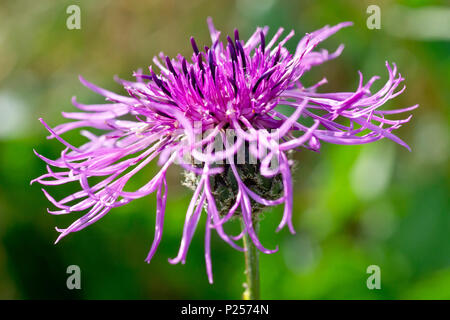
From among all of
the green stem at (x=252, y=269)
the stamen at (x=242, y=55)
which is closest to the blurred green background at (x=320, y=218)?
the green stem at (x=252, y=269)

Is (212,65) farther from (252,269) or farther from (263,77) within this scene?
(252,269)

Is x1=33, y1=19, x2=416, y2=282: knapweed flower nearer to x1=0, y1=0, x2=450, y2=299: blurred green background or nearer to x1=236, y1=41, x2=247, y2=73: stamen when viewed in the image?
x1=236, y1=41, x2=247, y2=73: stamen

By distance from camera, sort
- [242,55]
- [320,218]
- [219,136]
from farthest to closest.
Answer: [320,218] < [242,55] < [219,136]

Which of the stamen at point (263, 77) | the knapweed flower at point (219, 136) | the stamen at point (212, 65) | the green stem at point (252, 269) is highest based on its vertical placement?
the stamen at point (212, 65)

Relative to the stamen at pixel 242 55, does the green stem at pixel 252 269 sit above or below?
below

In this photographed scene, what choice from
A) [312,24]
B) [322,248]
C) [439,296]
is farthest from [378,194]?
[312,24]

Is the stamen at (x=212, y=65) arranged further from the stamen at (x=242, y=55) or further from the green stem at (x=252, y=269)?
the green stem at (x=252, y=269)

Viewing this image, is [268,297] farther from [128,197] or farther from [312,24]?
[312,24]

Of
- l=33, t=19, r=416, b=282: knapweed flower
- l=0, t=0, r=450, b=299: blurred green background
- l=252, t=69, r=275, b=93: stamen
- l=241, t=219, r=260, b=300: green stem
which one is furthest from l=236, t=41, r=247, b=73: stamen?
l=0, t=0, r=450, b=299: blurred green background

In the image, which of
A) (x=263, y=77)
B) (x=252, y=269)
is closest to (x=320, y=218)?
(x=252, y=269)
